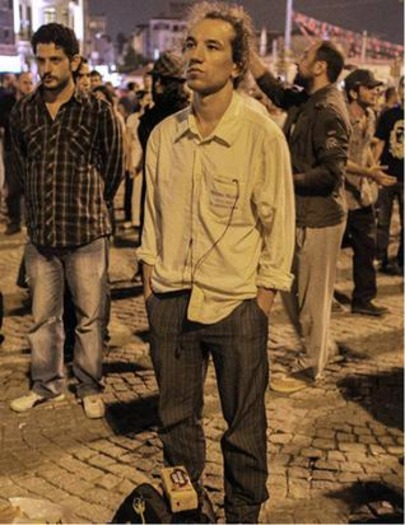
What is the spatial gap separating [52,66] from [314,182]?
67.6 inches

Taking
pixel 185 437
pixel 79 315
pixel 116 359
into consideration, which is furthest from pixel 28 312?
pixel 185 437

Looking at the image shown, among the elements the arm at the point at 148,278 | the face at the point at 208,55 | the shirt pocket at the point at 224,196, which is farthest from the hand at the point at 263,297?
the face at the point at 208,55

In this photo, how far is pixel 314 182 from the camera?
458cm

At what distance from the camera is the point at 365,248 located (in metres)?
7.05

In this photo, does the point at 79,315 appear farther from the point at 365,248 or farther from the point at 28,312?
the point at 365,248

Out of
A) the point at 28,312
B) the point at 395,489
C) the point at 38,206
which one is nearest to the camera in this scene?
the point at 395,489

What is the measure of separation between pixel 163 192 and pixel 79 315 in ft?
6.04

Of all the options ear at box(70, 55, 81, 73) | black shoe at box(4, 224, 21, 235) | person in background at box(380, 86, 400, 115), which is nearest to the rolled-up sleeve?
ear at box(70, 55, 81, 73)

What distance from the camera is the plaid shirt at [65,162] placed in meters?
4.17

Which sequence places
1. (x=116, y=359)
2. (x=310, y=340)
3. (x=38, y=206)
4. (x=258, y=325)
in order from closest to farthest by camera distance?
(x=258, y=325)
(x=38, y=206)
(x=310, y=340)
(x=116, y=359)

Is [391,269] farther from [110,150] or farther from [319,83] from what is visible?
[110,150]

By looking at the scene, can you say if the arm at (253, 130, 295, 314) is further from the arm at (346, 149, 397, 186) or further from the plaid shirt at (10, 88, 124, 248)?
the arm at (346, 149, 397, 186)

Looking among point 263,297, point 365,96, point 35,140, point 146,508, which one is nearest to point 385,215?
point 365,96

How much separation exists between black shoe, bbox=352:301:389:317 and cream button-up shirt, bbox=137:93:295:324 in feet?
14.1
